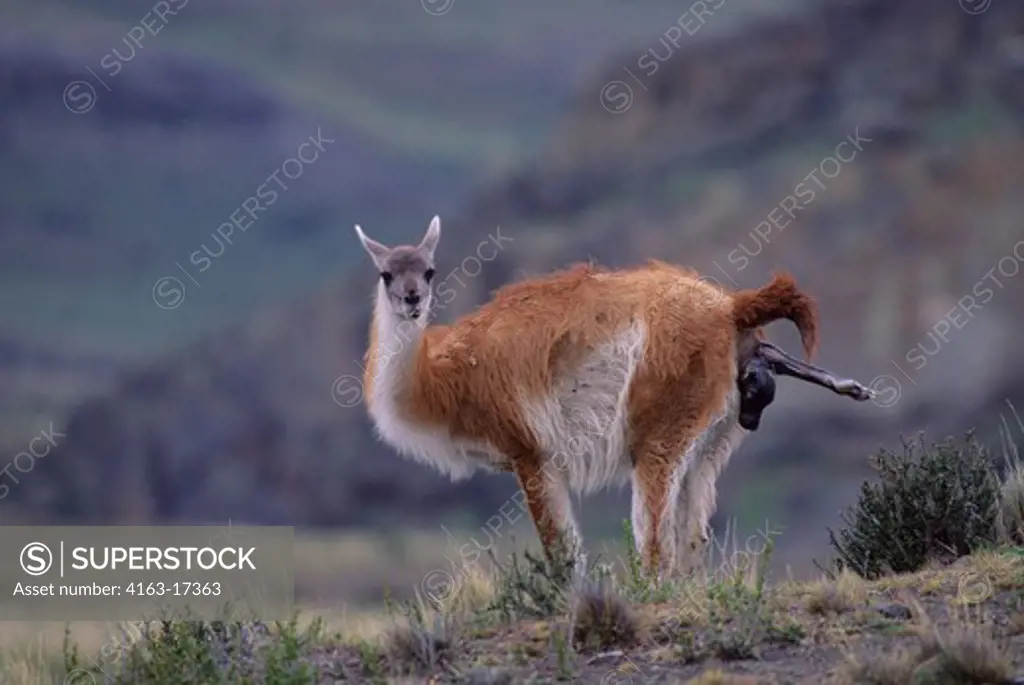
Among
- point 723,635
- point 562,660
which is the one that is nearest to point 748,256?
point 723,635

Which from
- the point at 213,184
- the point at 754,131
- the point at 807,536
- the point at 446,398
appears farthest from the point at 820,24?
the point at 446,398

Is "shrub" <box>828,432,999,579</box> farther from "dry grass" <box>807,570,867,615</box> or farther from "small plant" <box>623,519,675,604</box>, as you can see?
"small plant" <box>623,519,675,604</box>

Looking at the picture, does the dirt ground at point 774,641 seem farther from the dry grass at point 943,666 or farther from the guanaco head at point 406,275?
the guanaco head at point 406,275

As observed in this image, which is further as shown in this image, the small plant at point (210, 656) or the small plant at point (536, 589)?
the small plant at point (536, 589)

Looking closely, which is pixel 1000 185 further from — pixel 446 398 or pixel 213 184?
pixel 446 398

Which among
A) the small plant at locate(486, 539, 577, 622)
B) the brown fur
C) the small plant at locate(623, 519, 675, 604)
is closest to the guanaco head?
the brown fur

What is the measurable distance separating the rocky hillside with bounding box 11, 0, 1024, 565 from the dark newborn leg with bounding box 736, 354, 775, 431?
2021cm

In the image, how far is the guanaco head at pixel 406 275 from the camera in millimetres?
9688

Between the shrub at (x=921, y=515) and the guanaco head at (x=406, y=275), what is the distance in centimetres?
268

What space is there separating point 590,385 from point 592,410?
146 mm

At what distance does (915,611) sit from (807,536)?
2293 cm

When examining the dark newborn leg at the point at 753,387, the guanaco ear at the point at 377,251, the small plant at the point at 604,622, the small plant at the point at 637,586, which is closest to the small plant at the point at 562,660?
the small plant at the point at 604,622

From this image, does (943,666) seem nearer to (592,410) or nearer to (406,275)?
(592,410)

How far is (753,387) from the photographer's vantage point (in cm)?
1002
